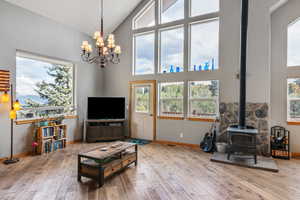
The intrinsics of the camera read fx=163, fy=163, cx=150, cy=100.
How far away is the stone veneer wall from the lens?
13.6 ft

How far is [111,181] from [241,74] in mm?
3763

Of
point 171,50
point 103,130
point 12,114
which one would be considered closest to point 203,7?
point 171,50

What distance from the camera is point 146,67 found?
19.4 feet

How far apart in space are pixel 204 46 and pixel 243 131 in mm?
2712

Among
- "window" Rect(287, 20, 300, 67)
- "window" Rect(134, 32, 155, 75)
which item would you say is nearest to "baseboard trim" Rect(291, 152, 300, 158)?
"window" Rect(287, 20, 300, 67)

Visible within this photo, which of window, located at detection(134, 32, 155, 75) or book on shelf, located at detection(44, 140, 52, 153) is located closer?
book on shelf, located at detection(44, 140, 52, 153)

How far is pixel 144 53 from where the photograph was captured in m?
5.96

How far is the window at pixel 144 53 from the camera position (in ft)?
19.1

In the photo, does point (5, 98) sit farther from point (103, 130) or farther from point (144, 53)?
point (144, 53)

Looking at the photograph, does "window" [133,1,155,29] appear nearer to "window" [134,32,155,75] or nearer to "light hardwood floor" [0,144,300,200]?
"window" [134,32,155,75]

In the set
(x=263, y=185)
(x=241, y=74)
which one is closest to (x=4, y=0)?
(x=241, y=74)

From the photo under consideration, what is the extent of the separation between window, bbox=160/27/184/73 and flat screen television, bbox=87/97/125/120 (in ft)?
6.27

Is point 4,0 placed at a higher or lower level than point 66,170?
higher

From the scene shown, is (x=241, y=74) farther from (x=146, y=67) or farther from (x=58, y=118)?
(x=58, y=118)
